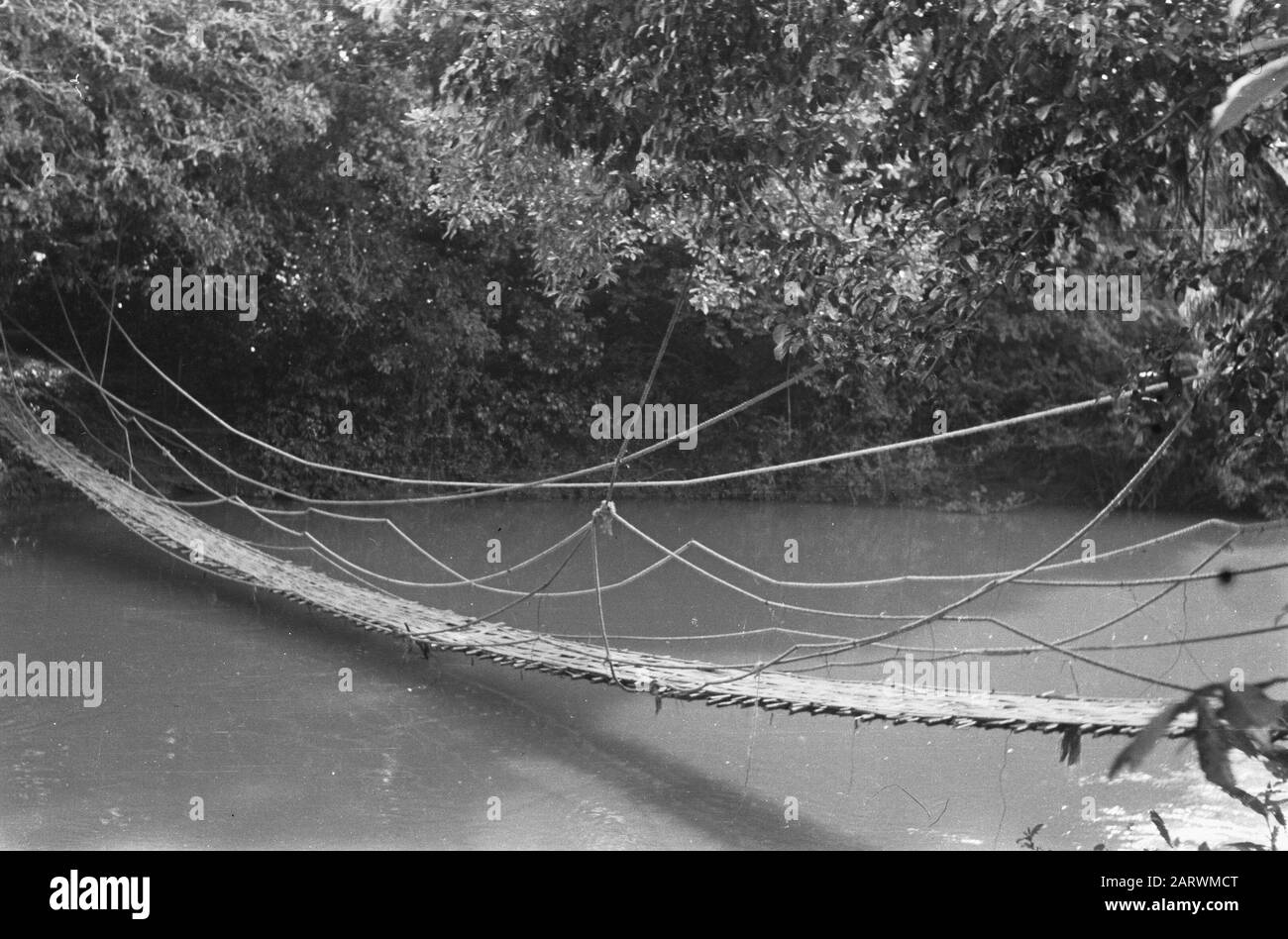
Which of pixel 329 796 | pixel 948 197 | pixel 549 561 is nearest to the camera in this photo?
pixel 948 197

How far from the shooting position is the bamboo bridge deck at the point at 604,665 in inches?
120

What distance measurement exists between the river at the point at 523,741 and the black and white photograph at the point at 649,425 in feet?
0.09

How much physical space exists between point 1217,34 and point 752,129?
1.30m

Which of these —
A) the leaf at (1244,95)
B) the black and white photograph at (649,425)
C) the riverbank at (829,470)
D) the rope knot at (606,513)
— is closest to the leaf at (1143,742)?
the black and white photograph at (649,425)

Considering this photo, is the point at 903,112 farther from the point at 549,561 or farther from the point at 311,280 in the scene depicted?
the point at 311,280

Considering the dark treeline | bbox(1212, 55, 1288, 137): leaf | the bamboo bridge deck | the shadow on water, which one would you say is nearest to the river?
the shadow on water

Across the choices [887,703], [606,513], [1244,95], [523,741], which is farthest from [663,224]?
[1244,95]

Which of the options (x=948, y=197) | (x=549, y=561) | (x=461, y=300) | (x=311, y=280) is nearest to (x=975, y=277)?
(x=948, y=197)

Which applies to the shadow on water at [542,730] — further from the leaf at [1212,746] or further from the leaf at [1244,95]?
the leaf at [1244,95]

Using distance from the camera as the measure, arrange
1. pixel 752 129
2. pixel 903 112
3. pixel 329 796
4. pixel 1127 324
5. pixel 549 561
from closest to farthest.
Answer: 1. pixel 903 112
2. pixel 752 129
3. pixel 329 796
4. pixel 549 561
5. pixel 1127 324

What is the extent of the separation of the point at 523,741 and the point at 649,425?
8.21 m

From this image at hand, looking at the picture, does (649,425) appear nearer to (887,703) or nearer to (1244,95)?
(887,703)

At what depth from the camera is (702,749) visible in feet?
14.2

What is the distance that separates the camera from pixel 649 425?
12.5 meters
